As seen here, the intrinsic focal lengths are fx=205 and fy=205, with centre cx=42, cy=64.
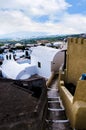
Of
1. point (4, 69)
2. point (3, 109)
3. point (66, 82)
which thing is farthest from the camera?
point (4, 69)

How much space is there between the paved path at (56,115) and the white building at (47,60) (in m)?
6.02

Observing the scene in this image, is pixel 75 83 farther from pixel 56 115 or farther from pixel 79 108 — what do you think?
pixel 79 108

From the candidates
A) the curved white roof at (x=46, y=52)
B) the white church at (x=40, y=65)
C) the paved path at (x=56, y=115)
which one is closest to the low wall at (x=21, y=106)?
the paved path at (x=56, y=115)

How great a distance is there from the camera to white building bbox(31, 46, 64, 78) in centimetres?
2205

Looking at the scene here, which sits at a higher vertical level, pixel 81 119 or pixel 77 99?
pixel 77 99

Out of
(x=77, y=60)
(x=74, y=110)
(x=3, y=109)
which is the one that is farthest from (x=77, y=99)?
(x=77, y=60)

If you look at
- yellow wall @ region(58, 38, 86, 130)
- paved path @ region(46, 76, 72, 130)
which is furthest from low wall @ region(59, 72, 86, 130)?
paved path @ region(46, 76, 72, 130)

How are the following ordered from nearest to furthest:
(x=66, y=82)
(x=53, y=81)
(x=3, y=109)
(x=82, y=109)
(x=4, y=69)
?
(x=82, y=109)
(x=3, y=109)
(x=66, y=82)
(x=53, y=81)
(x=4, y=69)

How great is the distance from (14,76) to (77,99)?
14.6 m

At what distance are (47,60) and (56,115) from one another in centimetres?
1078

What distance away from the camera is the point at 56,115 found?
12336 millimetres

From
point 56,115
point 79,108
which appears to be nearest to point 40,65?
point 56,115

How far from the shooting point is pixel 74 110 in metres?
9.88

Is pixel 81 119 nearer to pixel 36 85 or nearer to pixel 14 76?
pixel 36 85
